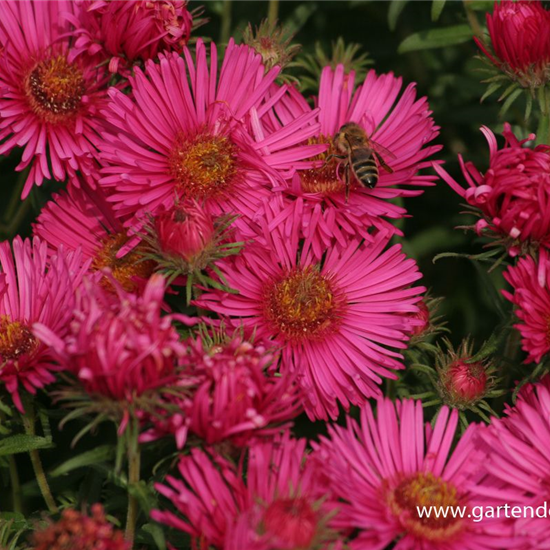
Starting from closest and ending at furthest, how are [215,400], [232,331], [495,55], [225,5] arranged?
[215,400]
[232,331]
[495,55]
[225,5]

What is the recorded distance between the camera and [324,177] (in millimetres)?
2119

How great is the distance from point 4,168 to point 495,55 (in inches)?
54.6

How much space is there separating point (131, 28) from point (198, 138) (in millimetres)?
284

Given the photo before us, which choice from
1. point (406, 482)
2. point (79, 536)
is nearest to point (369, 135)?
point (406, 482)

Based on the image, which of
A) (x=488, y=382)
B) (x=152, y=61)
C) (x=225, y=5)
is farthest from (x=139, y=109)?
(x=488, y=382)

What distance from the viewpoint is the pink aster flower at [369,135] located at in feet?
6.31

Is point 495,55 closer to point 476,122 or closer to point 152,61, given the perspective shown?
point 476,122

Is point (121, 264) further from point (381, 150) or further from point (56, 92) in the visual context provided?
point (381, 150)

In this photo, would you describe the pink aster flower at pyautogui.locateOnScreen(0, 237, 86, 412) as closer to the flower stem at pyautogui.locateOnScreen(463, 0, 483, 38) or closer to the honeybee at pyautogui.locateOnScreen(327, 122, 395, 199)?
the honeybee at pyautogui.locateOnScreen(327, 122, 395, 199)

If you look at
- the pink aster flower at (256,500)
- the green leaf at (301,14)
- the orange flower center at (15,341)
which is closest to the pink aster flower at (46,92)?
the orange flower center at (15,341)

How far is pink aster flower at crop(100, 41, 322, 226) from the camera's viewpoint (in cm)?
190

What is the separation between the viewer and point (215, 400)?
140 cm

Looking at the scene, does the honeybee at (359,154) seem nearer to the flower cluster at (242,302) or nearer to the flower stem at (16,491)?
the flower cluster at (242,302)

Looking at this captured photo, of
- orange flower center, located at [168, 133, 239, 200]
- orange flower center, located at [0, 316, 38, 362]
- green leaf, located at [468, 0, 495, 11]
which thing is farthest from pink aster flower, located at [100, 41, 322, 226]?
green leaf, located at [468, 0, 495, 11]
